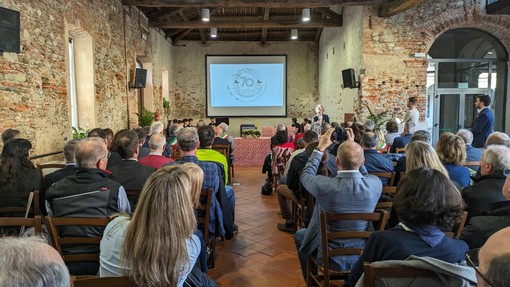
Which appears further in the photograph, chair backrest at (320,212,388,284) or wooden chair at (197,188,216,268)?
wooden chair at (197,188,216,268)

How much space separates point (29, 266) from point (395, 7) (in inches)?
320

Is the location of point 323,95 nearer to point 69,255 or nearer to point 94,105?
point 94,105

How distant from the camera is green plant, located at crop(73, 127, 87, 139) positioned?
625cm

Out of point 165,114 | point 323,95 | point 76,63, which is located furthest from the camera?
point 323,95

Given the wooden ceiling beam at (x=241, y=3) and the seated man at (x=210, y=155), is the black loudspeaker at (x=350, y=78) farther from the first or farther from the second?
the seated man at (x=210, y=155)

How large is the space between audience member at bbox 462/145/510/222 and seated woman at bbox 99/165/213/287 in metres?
1.76

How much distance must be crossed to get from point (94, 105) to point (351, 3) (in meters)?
5.74

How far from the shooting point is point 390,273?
128cm

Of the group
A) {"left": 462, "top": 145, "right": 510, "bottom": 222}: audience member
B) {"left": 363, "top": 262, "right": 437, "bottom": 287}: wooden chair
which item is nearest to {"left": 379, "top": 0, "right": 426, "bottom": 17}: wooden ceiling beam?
{"left": 462, "top": 145, "right": 510, "bottom": 222}: audience member

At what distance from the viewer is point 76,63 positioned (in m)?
6.89

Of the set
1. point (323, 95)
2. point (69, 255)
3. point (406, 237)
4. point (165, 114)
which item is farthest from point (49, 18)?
point (323, 95)

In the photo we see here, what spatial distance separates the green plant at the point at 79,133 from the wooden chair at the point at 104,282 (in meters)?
5.49

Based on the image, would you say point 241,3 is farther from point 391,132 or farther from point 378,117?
point 391,132

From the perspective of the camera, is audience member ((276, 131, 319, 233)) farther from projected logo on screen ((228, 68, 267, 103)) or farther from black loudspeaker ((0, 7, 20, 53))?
projected logo on screen ((228, 68, 267, 103))
